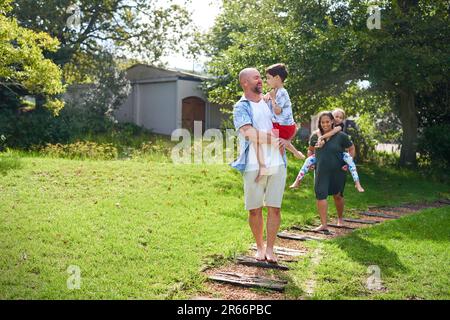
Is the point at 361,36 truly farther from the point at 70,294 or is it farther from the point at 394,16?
the point at 70,294

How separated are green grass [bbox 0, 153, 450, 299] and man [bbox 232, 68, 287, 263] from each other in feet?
2.77

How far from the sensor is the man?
16.3 ft

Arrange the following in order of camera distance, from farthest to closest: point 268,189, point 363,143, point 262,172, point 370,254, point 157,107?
1. point 157,107
2. point 363,143
3. point 370,254
4. point 268,189
5. point 262,172

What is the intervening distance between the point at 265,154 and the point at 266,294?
1.50 meters

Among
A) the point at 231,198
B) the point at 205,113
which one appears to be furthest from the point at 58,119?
the point at 231,198

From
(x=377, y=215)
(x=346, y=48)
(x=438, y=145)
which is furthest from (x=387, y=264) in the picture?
(x=438, y=145)

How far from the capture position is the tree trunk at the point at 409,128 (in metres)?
16.0

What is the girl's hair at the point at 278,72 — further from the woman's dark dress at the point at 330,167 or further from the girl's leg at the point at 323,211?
the girl's leg at the point at 323,211

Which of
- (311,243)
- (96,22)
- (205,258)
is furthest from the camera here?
(96,22)

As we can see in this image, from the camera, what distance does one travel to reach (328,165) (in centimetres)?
711

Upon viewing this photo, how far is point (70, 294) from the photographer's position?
4336 mm

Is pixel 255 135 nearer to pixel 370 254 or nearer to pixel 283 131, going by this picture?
pixel 283 131

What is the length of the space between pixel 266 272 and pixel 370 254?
149 cm
